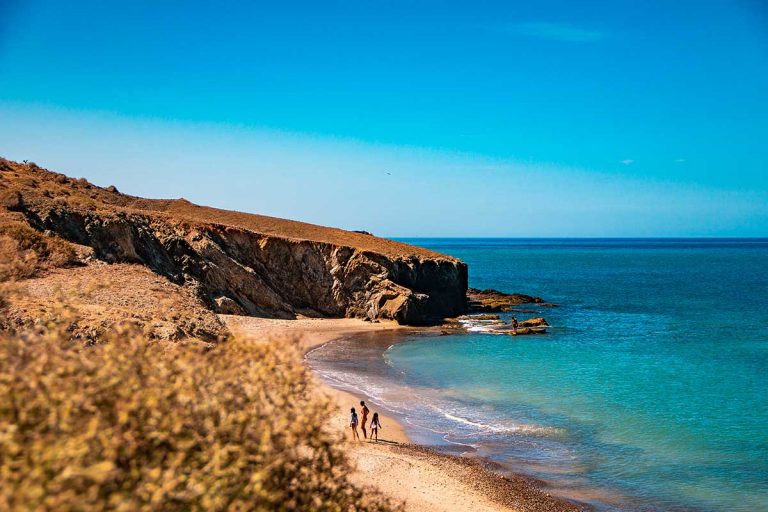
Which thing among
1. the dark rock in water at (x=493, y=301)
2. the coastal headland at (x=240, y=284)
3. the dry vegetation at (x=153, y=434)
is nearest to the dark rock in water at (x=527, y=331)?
the coastal headland at (x=240, y=284)

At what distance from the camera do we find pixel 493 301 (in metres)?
61.3

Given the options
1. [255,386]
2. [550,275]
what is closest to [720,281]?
[550,275]

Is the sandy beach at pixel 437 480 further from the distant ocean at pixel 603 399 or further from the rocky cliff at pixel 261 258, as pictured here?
the rocky cliff at pixel 261 258

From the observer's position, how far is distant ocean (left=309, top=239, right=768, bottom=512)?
1852 centimetres

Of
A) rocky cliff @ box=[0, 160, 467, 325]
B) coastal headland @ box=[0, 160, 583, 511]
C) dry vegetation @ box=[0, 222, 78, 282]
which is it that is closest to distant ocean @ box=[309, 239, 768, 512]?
coastal headland @ box=[0, 160, 583, 511]

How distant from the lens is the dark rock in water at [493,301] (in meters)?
57.9

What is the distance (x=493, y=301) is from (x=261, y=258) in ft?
83.2

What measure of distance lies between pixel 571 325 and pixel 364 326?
17028 mm

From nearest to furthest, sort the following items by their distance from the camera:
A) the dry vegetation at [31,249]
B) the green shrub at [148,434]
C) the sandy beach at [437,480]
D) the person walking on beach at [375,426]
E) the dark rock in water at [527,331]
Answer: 1. the green shrub at [148,434]
2. the sandy beach at [437,480]
3. the dry vegetation at [31,249]
4. the person walking on beach at [375,426]
5. the dark rock in water at [527,331]

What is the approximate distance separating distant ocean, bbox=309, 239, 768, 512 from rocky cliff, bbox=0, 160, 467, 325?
8.45 metres

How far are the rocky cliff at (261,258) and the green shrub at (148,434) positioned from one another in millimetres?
26882

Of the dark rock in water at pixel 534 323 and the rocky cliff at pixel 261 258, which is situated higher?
the rocky cliff at pixel 261 258

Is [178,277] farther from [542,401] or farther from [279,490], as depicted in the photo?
[279,490]

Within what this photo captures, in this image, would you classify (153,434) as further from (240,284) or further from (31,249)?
(240,284)
